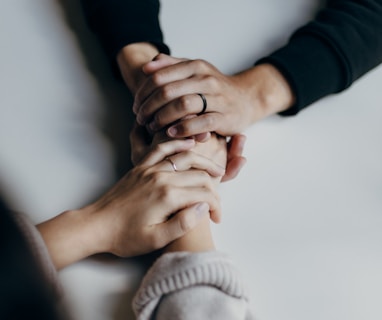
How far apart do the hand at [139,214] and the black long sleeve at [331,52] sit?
0.26 meters

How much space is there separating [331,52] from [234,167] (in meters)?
0.32

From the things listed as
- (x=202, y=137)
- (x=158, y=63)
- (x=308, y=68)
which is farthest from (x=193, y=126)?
(x=308, y=68)

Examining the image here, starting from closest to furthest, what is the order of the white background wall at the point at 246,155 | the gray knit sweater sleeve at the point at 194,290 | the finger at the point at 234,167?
1. the gray knit sweater sleeve at the point at 194,290
2. the white background wall at the point at 246,155
3. the finger at the point at 234,167

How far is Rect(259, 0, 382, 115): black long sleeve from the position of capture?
1017mm

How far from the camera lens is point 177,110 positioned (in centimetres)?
91

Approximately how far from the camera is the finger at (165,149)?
880 millimetres

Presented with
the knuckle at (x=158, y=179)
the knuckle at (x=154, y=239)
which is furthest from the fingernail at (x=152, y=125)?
the knuckle at (x=154, y=239)

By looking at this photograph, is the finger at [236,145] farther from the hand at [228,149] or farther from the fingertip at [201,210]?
the fingertip at [201,210]

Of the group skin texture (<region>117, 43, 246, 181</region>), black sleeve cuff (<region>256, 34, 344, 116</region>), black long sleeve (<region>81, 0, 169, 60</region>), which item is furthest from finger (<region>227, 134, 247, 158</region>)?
black long sleeve (<region>81, 0, 169, 60</region>)

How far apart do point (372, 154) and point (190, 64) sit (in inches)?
13.4

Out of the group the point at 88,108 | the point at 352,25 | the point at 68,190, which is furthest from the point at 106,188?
the point at 352,25

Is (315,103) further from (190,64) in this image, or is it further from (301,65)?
(190,64)

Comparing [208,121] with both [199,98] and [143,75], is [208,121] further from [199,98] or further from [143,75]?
[143,75]

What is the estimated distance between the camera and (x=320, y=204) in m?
0.89
